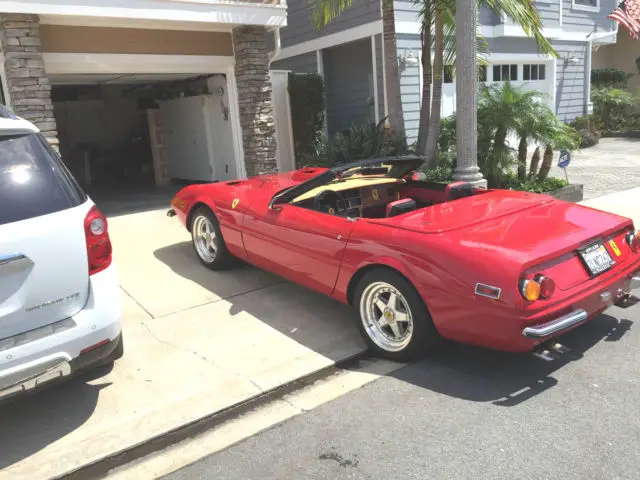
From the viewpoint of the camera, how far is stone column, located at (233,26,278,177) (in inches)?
384

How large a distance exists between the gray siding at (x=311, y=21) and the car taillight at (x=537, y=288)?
9334 millimetres

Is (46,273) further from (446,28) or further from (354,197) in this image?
(446,28)

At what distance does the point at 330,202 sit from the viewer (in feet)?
16.1

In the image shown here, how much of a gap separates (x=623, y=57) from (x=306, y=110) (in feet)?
50.1

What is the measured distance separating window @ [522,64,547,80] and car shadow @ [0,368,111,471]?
14595 mm

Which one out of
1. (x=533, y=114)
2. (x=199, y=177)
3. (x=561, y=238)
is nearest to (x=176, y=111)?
(x=199, y=177)

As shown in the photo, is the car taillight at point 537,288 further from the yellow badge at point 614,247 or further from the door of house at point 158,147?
the door of house at point 158,147

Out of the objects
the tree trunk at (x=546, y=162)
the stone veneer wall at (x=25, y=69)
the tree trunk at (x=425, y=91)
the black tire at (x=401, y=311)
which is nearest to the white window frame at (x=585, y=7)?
the tree trunk at (x=425, y=91)

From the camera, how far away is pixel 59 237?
297 centimetres

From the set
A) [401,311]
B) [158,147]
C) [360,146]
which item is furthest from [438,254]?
[158,147]

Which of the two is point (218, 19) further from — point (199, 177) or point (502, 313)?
point (502, 313)

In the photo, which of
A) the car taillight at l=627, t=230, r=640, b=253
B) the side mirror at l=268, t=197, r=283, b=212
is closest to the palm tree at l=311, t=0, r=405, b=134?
the side mirror at l=268, t=197, r=283, b=212

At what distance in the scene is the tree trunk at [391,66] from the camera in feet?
28.9

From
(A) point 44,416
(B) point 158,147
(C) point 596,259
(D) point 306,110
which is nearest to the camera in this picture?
(A) point 44,416
